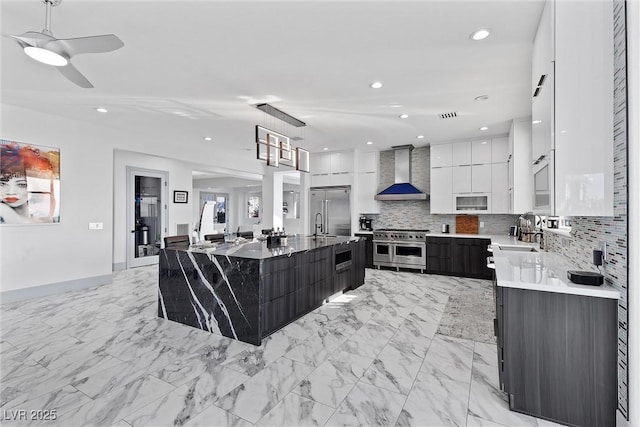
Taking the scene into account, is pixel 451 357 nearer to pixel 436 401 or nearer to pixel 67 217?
pixel 436 401

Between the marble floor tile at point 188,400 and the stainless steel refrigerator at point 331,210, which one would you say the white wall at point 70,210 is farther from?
the marble floor tile at point 188,400

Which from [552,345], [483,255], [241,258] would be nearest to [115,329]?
[241,258]

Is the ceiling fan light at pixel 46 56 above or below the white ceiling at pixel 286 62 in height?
below

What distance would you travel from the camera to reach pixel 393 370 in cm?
245

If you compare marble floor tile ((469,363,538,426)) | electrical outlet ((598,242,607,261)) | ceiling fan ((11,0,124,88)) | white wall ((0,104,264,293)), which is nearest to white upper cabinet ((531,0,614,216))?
electrical outlet ((598,242,607,261))

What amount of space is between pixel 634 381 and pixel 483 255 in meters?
4.24

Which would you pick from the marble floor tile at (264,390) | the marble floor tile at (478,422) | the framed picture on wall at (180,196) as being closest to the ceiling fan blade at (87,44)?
the marble floor tile at (264,390)

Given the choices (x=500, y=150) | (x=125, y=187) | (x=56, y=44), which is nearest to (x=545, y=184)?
(x=56, y=44)

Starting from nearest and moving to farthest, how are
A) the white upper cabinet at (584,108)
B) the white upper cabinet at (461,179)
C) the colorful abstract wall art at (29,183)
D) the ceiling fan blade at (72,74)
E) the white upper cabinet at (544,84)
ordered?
the white upper cabinet at (584,108) < the white upper cabinet at (544,84) < the ceiling fan blade at (72,74) < the colorful abstract wall art at (29,183) < the white upper cabinet at (461,179)

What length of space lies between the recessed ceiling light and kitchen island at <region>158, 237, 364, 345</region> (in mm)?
2585

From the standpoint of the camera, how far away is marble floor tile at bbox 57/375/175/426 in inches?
73.0

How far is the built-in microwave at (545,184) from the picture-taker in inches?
75.5

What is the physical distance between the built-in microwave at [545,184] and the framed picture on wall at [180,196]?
7212 mm

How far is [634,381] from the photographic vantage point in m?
1.53
